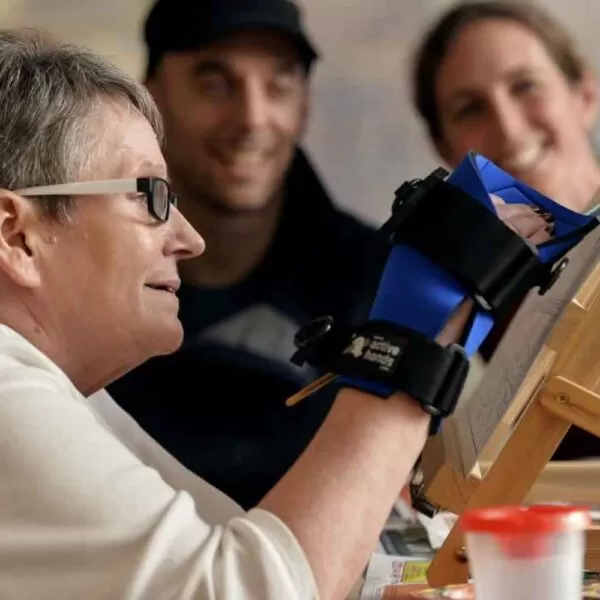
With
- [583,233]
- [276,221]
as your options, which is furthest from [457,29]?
[583,233]

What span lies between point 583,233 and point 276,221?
77 cm

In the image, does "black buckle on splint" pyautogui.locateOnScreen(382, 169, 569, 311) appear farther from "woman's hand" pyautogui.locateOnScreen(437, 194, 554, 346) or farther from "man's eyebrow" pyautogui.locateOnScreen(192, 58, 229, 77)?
"man's eyebrow" pyautogui.locateOnScreen(192, 58, 229, 77)

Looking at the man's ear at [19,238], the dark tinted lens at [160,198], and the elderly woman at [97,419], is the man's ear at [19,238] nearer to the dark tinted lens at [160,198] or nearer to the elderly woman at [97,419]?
the elderly woman at [97,419]

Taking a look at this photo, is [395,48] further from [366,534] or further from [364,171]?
[366,534]

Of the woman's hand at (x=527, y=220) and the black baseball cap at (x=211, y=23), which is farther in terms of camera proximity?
the black baseball cap at (x=211, y=23)

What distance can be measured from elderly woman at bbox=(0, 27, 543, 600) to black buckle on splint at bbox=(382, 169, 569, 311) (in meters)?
0.04

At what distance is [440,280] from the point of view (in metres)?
0.80

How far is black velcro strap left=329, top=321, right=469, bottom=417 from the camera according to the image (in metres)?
0.77

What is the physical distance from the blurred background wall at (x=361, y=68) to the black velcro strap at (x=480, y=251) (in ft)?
2.46

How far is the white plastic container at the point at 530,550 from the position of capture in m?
0.64

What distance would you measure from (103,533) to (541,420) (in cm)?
40

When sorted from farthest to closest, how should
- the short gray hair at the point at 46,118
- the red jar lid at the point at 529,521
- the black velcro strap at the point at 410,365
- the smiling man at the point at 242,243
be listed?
the smiling man at the point at 242,243
the short gray hair at the point at 46,118
the black velcro strap at the point at 410,365
the red jar lid at the point at 529,521

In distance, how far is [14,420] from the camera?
70 centimetres

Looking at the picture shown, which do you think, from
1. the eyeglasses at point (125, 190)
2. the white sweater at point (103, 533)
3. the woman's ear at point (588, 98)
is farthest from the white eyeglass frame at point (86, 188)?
the woman's ear at point (588, 98)
